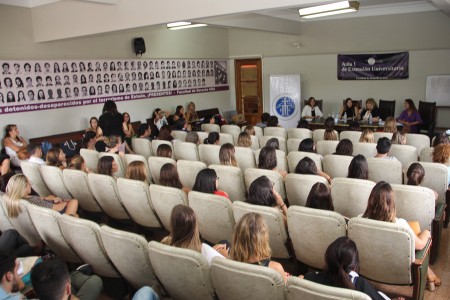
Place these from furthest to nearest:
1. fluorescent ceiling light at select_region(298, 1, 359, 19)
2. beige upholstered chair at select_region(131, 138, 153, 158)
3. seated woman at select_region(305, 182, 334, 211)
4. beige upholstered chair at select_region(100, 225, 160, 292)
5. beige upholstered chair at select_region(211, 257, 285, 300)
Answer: fluorescent ceiling light at select_region(298, 1, 359, 19) < beige upholstered chair at select_region(131, 138, 153, 158) < seated woman at select_region(305, 182, 334, 211) < beige upholstered chair at select_region(100, 225, 160, 292) < beige upholstered chair at select_region(211, 257, 285, 300)

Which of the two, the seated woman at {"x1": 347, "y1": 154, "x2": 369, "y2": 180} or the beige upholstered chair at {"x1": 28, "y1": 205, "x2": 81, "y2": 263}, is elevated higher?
the seated woman at {"x1": 347, "y1": 154, "x2": 369, "y2": 180}

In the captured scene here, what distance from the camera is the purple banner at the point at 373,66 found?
10.2 m

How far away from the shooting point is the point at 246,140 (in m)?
6.00

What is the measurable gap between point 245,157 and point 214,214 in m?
2.11

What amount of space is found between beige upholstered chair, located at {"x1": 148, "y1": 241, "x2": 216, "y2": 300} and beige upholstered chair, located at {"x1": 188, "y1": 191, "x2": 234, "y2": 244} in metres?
0.95

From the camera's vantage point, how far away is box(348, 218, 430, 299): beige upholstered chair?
260 cm

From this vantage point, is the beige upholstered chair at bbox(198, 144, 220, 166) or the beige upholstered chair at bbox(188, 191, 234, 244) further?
the beige upholstered chair at bbox(198, 144, 220, 166)

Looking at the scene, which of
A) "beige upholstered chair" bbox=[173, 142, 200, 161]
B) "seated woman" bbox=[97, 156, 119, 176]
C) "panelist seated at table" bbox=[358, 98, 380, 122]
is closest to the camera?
"seated woman" bbox=[97, 156, 119, 176]

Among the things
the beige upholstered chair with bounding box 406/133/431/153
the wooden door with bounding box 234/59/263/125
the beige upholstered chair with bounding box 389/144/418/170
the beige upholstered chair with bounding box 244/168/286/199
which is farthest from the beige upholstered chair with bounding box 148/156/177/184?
the wooden door with bounding box 234/59/263/125

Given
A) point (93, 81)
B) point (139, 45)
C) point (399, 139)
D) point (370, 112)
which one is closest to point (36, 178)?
point (93, 81)

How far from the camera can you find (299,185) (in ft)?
12.8

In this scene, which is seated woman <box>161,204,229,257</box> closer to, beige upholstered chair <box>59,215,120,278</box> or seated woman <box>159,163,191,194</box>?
beige upholstered chair <box>59,215,120,278</box>

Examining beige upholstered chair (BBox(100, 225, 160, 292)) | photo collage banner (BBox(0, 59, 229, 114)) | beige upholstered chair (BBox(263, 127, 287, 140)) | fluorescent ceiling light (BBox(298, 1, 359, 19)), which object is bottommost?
beige upholstered chair (BBox(100, 225, 160, 292))

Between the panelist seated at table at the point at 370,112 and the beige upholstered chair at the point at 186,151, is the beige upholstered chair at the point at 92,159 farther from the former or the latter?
the panelist seated at table at the point at 370,112
